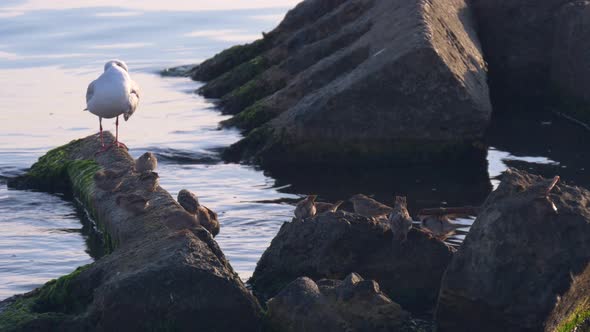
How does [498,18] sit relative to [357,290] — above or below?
above

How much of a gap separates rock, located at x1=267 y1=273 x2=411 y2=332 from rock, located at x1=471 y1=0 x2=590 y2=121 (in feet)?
36.0

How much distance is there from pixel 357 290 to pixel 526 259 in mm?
1440

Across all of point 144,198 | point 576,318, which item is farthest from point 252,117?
point 576,318

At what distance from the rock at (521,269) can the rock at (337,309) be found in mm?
509

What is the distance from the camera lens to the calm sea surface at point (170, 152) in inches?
526

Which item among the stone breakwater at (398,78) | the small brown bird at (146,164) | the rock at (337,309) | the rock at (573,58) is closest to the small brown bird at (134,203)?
the small brown bird at (146,164)

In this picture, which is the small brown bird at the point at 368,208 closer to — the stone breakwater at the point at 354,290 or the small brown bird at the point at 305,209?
the small brown bird at the point at 305,209

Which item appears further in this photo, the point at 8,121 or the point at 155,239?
the point at 8,121

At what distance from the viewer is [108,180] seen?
13633 millimetres

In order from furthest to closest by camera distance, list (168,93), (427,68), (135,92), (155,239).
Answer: (168,93)
(135,92)
(427,68)
(155,239)

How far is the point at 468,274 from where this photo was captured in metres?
9.68

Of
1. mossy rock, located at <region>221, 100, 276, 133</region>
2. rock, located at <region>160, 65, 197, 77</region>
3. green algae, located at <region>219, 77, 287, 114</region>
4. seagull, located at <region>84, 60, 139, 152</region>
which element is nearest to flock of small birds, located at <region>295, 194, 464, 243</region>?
seagull, located at <region>84, 60, 139, 152</region>

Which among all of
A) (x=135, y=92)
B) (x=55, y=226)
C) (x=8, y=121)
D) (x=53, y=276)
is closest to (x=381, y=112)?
(x=135, y=92)

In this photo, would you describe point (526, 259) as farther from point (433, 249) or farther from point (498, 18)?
point (498, 18)
